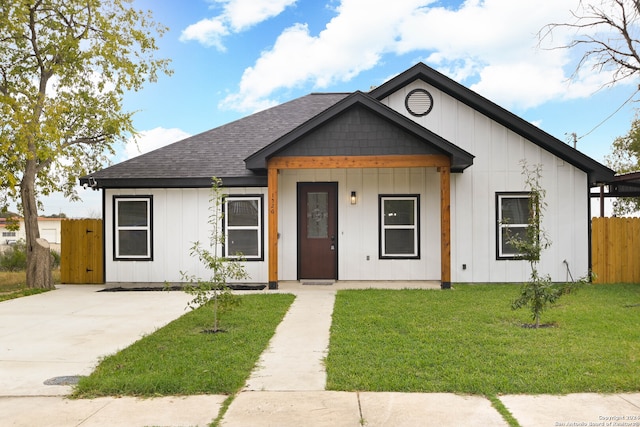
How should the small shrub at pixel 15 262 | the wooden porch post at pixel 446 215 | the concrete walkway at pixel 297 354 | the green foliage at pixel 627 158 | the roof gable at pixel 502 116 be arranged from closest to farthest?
the concrete walkway at pixel 297 354, the wooden porch post at pixel 446 215, the roof gable at pixel 502 116, the small shrub at pixel 15 262, the green foliage at pixel 627 158

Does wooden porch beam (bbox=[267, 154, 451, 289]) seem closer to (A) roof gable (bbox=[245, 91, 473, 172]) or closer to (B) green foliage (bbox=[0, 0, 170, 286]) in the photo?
(A) roof gable (bbox=[245, 91, 473, 172])

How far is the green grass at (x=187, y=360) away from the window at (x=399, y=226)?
A: 4.65 m

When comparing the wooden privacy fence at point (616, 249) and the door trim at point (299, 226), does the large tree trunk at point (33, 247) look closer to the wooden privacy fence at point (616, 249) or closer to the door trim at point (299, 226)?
the door trim at point (299, 226)

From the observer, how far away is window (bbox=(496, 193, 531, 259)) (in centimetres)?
1102

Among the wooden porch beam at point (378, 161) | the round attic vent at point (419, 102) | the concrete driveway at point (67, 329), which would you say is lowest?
the concrete driveway at point (67, 329)

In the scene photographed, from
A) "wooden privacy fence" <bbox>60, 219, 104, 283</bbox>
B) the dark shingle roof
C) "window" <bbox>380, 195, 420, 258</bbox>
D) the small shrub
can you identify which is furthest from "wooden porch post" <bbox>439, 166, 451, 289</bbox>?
the small shrub

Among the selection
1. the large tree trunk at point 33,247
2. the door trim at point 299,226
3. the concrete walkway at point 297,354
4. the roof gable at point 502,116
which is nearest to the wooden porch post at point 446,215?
the roof gable at point 502,116

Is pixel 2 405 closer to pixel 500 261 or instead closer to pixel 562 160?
pixel 500 261

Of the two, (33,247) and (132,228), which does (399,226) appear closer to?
(132,228)

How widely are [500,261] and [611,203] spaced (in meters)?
17.7

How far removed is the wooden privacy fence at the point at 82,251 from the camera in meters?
11.8

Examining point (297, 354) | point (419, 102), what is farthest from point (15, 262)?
point (297, 354)

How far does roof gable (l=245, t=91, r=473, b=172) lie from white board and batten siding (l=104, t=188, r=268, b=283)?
2001 mm

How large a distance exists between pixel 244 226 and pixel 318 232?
182 cm
